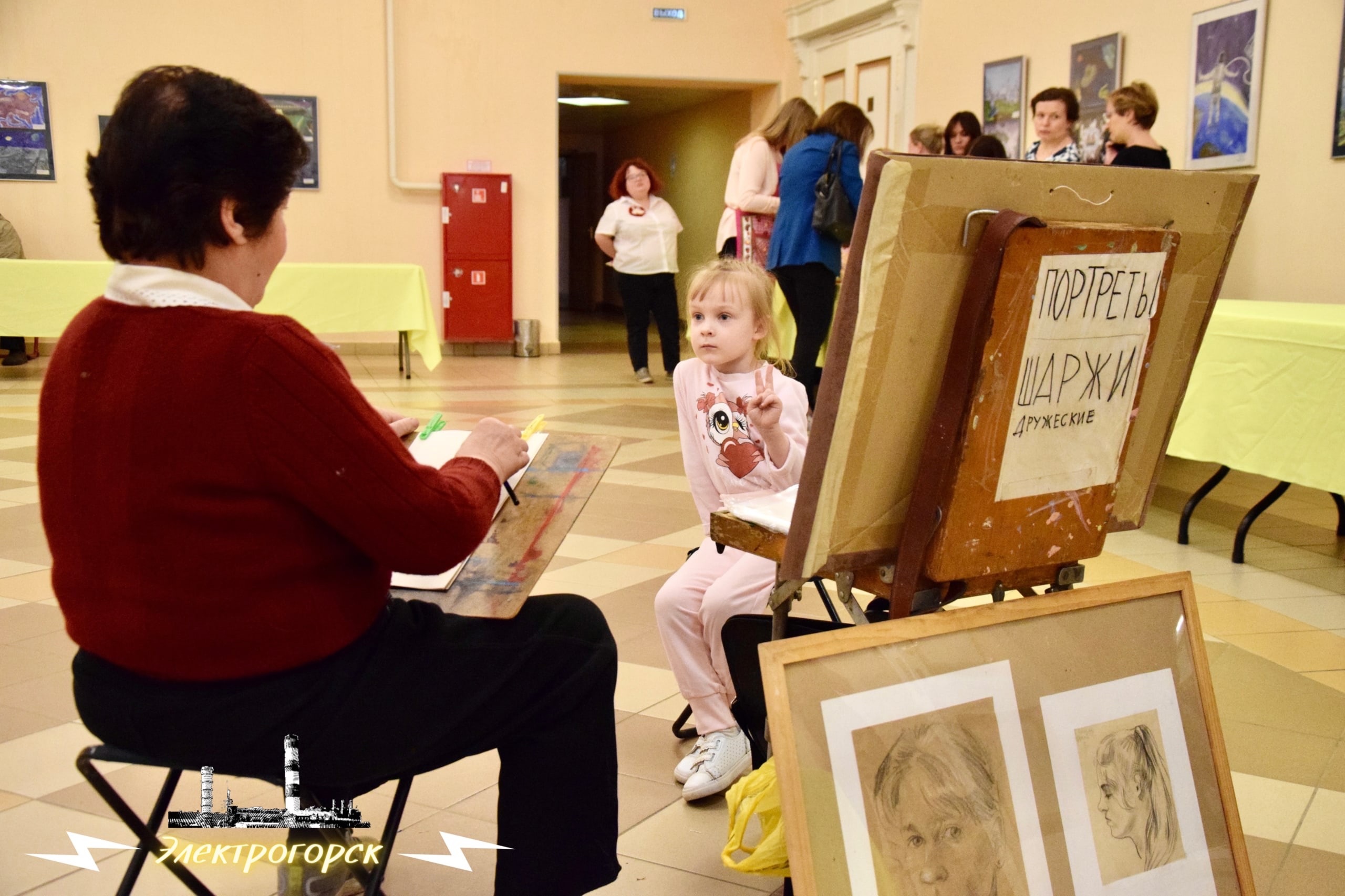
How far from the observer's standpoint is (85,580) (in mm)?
1182

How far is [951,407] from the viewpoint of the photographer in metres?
1.29

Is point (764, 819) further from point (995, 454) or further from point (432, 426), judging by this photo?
point (432, 426)

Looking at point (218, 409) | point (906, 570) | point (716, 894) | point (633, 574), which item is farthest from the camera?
point (633, 574)

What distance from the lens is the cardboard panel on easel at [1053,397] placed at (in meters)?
1.29

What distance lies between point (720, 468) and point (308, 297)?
5.97 meters

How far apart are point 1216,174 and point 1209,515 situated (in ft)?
10.9

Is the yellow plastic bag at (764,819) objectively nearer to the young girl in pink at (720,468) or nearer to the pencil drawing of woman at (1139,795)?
the pencil drawing of woman at (1139,795)

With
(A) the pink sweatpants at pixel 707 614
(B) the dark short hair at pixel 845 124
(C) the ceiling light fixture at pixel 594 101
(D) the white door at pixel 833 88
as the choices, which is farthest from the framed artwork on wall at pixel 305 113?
(A) the pink sweatpants at pixel 707 614

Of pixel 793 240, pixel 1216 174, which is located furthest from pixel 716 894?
pixel 793 240

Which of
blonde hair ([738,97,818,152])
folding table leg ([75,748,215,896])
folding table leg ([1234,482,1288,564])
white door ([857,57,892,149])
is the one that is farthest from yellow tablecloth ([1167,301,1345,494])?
white door ([857,57,892,149])

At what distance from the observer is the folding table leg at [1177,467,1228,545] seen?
13.1 feet

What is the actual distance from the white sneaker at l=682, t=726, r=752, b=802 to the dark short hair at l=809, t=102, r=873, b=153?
150 inches

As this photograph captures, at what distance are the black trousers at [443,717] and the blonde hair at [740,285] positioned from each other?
915 mm

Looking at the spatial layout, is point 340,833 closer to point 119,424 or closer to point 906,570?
point 119,424
